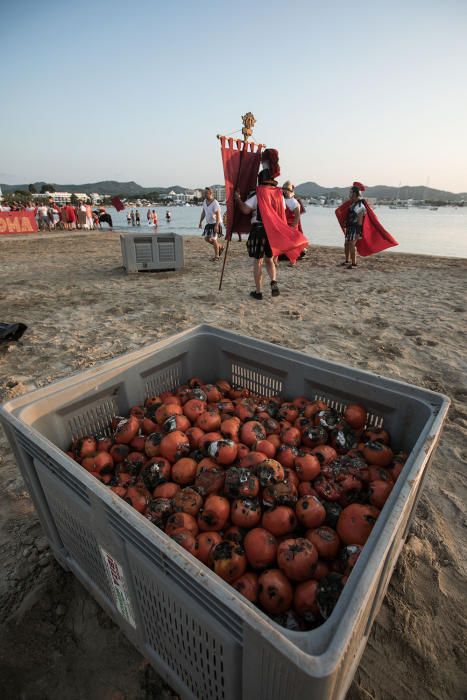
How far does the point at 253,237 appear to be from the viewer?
5.66m

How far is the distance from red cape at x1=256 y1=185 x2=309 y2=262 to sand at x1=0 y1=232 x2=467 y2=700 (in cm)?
116

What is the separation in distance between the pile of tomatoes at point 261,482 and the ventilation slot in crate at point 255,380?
107 mm

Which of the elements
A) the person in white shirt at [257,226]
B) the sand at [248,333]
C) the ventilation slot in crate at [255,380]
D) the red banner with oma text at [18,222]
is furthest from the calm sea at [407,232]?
the ventilation slot in crate at [255,380]

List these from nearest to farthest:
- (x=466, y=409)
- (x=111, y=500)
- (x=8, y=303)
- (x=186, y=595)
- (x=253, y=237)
A: (x=186, y=595), (x=111, y=500), (x=466, y=409), (x=253, y=237), (x=8, y=303)

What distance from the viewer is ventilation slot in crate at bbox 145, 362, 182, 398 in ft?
8.50

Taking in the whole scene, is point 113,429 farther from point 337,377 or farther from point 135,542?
point 337,377

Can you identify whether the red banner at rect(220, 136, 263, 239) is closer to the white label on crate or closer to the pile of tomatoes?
the pile of tomatoes

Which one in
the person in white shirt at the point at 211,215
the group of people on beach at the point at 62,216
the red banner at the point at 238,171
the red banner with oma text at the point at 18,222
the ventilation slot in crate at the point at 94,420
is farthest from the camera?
the group of people on beach at the point at 62,216

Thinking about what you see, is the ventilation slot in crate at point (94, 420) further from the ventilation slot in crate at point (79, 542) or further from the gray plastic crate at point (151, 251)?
the gray plastic crate at point (151, 251)

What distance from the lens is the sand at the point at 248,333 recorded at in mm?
1531

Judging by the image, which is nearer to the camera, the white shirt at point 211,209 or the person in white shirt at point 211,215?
the person in white shirt at point 211,215

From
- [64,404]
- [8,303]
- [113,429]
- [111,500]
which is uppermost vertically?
[111,500]

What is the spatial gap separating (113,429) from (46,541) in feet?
2.39

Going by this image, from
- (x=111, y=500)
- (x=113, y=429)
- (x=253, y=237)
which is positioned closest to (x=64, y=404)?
(x=113, y=429)
